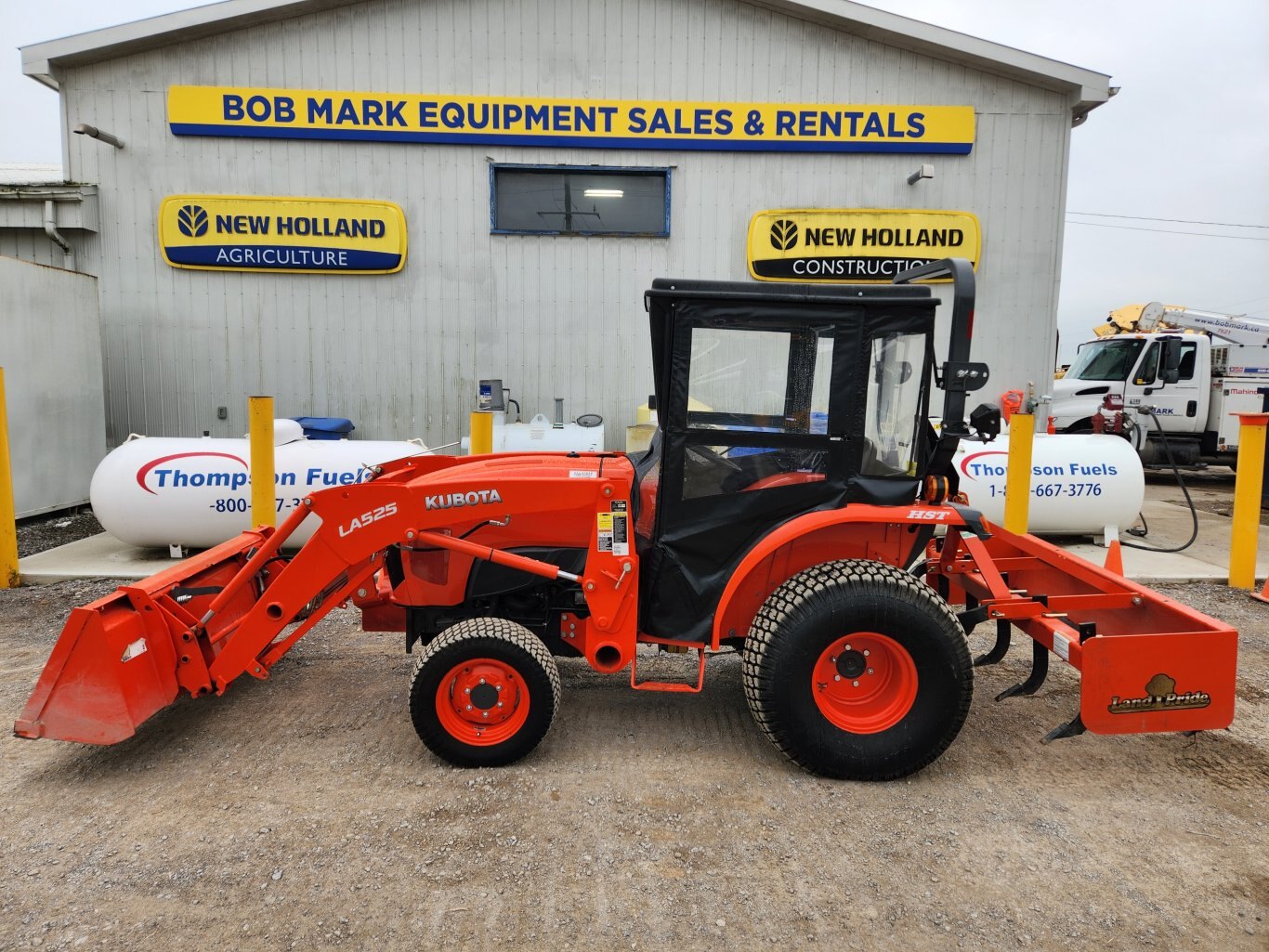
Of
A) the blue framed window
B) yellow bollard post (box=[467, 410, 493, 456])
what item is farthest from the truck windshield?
yellow bollard post (box=[467, 410, 493, 456])

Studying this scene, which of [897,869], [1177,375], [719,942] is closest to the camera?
[719,942]

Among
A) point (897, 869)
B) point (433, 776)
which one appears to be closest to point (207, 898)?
point (433, 776)

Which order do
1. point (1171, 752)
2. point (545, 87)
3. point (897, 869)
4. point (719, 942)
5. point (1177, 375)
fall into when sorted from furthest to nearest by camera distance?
point (1177, 375) → point (545, 87) → point (1171, 752) → point (897, 869) → point (719, 942)

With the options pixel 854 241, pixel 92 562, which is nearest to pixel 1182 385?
pixel 854 241

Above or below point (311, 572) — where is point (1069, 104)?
above

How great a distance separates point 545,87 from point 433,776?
325 inches

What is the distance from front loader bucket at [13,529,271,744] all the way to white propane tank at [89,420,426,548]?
3.33 meters

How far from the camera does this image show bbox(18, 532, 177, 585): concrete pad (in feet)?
21.5

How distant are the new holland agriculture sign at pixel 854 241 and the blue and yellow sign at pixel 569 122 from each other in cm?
77

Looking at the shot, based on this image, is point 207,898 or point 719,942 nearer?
point 719,942

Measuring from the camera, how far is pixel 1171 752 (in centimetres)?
371

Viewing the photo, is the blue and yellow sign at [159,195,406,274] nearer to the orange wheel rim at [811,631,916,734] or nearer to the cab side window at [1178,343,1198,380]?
the orange wheel rim at [811,631,916,734]

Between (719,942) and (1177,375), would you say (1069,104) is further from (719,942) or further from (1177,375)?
(719,942)

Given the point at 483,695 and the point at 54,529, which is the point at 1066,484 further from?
the point at 54,529
